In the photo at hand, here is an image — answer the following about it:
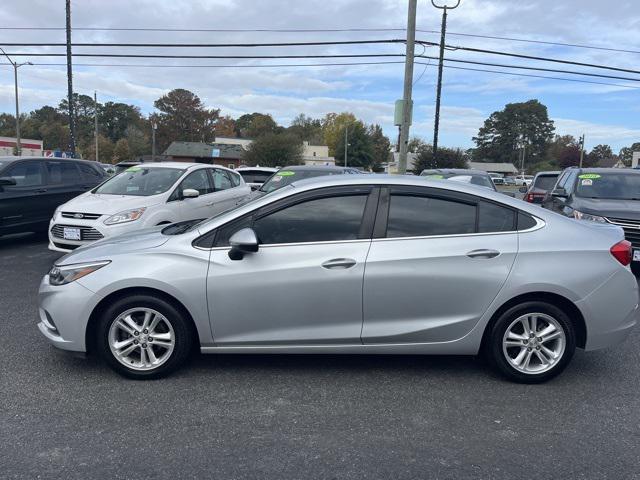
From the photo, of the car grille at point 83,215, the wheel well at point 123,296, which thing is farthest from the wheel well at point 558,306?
the car grille at point 83,215

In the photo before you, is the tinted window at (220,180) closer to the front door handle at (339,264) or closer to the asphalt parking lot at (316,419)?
the asphalt parking lot at (316,419)

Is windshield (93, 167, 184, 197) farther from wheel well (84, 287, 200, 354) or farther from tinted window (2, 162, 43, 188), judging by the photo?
wheel well (84, 287, 200, 354)

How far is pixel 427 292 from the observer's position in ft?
12.7

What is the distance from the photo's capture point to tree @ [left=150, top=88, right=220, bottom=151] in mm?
98438

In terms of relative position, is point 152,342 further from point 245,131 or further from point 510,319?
point 245,131

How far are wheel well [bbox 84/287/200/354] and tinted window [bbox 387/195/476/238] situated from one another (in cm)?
166

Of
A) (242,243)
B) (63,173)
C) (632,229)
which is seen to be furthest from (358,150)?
(242,243)

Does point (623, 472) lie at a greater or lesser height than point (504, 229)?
lesser

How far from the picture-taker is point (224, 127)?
108 metres

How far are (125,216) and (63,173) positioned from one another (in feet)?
11.8

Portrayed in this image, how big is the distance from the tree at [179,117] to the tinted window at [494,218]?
327 feet

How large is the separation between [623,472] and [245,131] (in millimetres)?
114855

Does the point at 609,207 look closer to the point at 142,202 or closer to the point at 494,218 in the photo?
the point at 494,218

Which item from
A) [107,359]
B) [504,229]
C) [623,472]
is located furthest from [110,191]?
[623,472]
